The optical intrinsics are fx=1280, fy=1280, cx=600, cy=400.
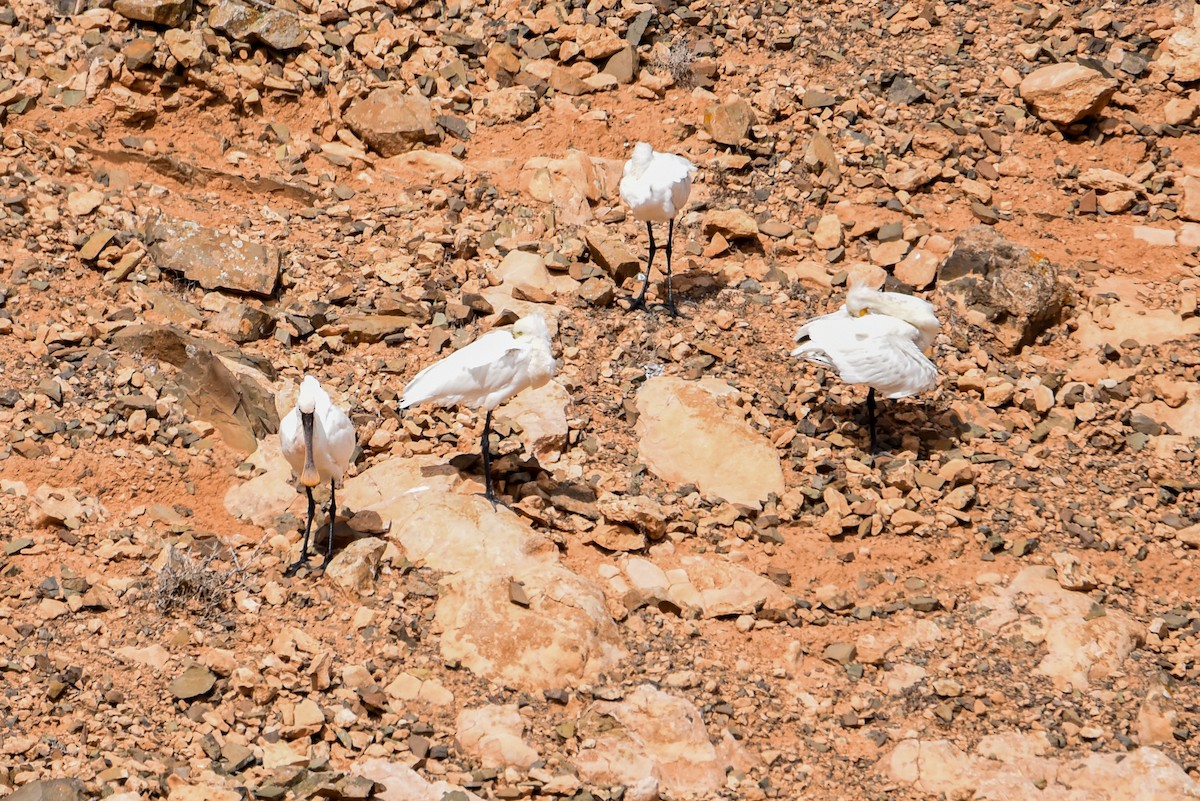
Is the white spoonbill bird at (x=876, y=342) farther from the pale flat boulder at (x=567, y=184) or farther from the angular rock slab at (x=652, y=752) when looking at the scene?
the angular rock slab at (x=652, y=752)

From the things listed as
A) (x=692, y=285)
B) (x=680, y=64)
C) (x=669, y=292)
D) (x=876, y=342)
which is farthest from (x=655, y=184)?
(x=680, y=64)

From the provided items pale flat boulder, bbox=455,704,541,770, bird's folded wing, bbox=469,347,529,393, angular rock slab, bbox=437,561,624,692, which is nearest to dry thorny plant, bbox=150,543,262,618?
angular rock slab, bbox=437,561,624,692

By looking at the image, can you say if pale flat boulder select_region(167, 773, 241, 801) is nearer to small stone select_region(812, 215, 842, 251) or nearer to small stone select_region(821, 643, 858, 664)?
small stone select_region(821, 643, 858, 664)

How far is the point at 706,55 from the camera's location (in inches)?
491

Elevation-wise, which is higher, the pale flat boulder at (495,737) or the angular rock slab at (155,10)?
the angular rock slab at (155,10)

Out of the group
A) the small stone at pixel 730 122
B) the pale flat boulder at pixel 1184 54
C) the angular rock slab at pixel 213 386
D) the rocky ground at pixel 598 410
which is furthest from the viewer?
the pale flat boulder at pixel 1184 54

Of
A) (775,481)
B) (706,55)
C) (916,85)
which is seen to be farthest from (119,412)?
(916,85)

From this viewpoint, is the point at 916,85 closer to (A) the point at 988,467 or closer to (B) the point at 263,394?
(A) the point at 988,467

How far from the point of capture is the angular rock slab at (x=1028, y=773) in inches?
253

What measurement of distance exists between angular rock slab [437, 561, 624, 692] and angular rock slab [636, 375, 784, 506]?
5.03 ft

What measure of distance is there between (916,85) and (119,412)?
7774mm

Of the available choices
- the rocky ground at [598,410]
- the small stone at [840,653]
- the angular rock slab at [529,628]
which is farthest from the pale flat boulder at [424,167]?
the small stone at [840,653]

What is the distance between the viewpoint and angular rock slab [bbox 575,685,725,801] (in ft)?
20.8

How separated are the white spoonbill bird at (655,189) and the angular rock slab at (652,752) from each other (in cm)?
397
